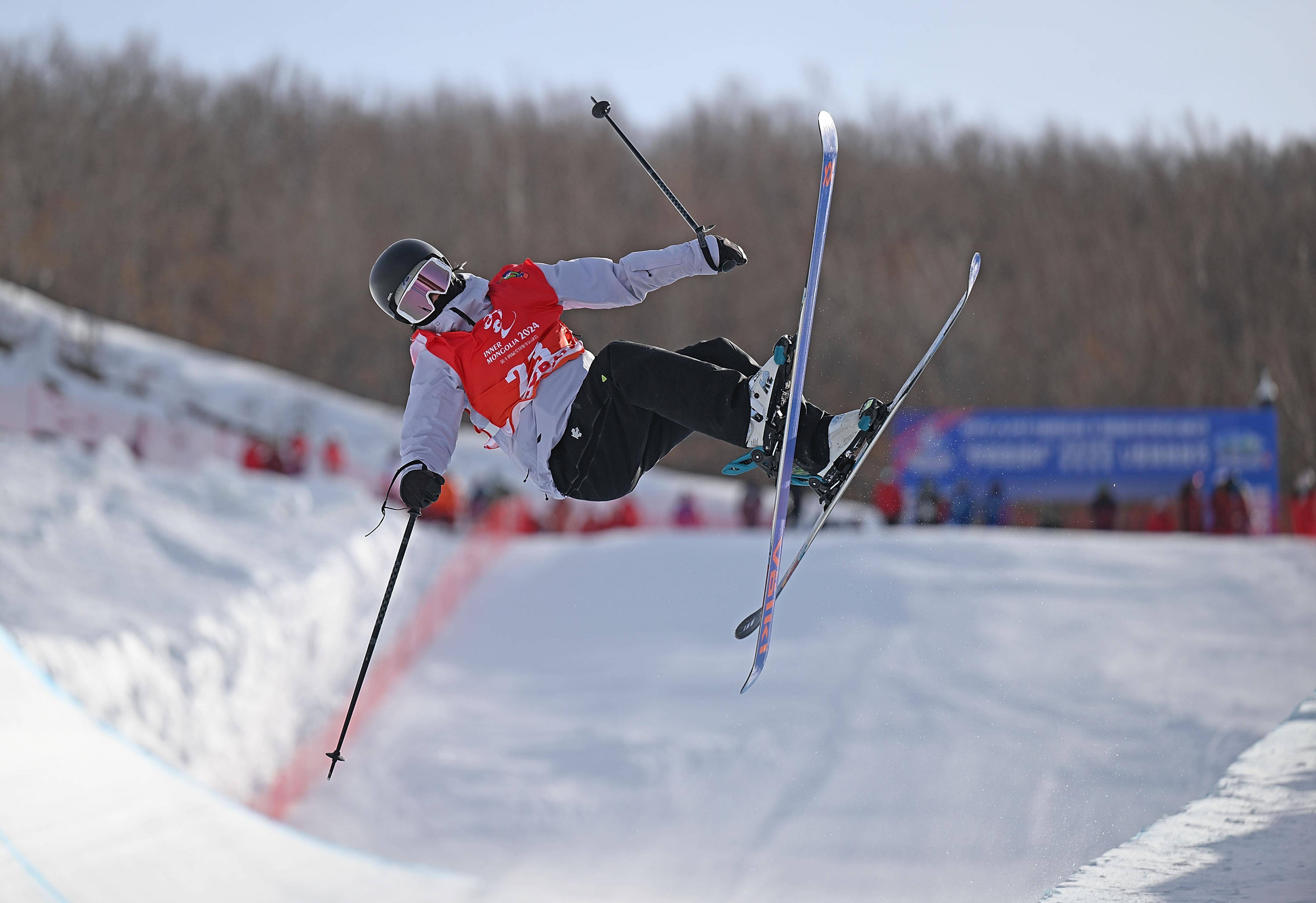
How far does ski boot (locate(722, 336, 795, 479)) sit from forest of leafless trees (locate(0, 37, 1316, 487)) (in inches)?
628

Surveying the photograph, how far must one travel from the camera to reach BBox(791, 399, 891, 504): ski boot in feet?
11.0

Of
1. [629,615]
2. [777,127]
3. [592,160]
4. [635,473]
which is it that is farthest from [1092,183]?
[635,473]

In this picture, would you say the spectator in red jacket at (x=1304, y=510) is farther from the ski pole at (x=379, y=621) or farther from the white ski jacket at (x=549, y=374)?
the ski pole at (x=379, y=621)

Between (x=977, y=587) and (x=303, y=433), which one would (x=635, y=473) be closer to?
(x=977, y=587)

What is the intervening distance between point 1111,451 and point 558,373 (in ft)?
37.9

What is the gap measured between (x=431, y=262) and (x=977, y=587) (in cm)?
755

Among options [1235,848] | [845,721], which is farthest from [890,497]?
[1235,848]

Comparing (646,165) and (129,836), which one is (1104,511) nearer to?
(646,165)

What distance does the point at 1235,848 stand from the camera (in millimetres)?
4395

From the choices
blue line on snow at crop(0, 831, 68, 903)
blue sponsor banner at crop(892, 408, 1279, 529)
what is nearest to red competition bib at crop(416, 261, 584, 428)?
blue line on snow at crop(0, 831, 68, 903)

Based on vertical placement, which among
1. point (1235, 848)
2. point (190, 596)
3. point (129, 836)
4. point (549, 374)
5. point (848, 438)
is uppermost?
point (549, 374)

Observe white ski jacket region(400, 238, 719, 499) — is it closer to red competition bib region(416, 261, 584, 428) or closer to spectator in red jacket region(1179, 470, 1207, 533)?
red competition bib region(416, 261, 584, 428)

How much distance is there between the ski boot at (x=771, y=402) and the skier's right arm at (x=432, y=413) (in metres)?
0.92

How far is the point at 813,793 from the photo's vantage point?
7527 mm
